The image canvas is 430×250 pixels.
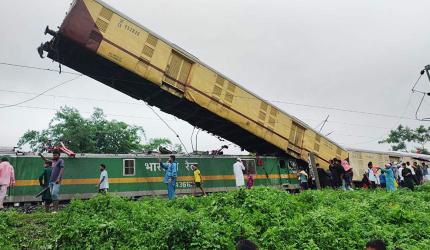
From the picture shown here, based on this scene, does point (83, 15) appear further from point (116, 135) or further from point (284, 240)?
point (116, 135)

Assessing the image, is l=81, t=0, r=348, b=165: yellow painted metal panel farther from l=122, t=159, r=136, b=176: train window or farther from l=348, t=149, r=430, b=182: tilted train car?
l=348, t=149, r=430, b=182: tilted train car

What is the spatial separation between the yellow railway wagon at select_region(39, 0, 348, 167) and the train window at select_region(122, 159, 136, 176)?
270 centimetres

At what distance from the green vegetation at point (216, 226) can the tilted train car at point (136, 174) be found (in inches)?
191

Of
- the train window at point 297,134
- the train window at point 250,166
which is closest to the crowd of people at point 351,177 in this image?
the train window at point 297,134

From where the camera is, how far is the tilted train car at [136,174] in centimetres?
1352

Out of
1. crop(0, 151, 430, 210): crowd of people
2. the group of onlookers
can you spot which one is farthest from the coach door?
the group of onlookers

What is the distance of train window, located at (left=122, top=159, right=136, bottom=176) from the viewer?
15297mm

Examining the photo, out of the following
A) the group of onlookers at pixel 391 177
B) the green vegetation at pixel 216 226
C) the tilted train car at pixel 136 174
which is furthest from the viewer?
the group of onlookers at pixel 391 177

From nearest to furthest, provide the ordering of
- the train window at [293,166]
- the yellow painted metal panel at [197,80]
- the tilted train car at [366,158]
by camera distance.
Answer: the yellow painted metal panel at [197,80] < the train window at [293,166] < the tilted train car at [366,158]

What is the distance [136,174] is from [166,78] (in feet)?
14.4

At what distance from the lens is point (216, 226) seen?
6590mm

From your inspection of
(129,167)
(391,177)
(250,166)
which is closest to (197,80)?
(129,167)

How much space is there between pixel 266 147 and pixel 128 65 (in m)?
8.55

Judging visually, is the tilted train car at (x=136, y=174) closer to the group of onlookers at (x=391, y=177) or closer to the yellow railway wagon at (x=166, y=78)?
the yellow railway wagon at (x=166, y=78)
